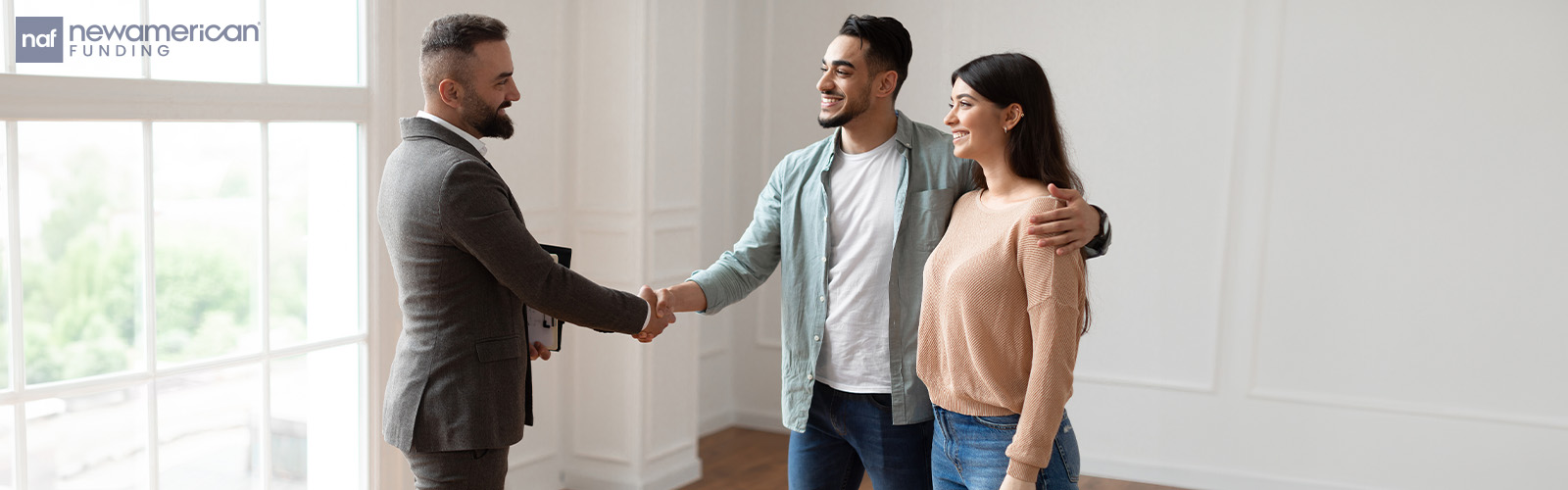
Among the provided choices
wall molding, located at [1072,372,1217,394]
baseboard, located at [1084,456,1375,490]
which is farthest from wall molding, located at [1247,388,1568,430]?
baseboard, located at [1084,456,1375,490]

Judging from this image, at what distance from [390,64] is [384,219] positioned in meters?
1.27

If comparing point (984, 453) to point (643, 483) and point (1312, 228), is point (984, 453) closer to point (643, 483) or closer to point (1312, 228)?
point (643, 483)

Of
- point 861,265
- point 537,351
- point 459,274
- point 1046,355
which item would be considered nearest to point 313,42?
point 537,351

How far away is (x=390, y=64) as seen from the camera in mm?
3162

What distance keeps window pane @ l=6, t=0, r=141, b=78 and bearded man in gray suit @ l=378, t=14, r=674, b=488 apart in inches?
34.4

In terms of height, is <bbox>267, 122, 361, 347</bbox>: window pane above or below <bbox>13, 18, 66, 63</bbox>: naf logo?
below

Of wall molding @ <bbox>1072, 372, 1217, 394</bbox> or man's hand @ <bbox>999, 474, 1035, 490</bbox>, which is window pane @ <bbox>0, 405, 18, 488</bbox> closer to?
man's hand @ <bbox>999, 474, 1035, 490</bbox>

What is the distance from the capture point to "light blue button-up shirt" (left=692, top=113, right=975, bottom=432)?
2.16 meters

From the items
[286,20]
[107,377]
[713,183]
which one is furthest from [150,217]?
[713,183]

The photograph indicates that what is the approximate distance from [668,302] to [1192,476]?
8.95ft

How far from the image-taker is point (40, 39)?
233cm

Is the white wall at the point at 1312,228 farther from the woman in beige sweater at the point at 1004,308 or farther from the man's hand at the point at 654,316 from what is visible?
the woman in beige sweater at the point at 1004,308

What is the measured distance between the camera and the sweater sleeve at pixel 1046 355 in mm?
1698

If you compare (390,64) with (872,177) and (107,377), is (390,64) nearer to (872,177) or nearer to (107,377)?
(107,377)
